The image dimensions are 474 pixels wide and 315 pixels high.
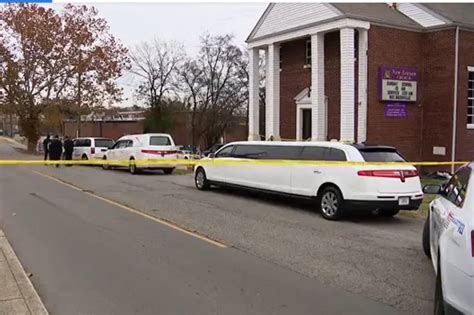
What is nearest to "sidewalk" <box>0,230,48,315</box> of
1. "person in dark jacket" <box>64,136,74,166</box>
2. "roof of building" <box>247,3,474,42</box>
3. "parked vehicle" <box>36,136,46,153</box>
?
"roof of building" <box>247,3,474,42</box>

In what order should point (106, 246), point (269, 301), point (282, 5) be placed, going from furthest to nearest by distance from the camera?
point (282, 5)
point (106, 246)
point (269, 301)

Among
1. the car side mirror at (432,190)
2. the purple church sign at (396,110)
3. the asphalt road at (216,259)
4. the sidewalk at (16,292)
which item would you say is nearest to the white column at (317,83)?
the purple church sign at (396,110)

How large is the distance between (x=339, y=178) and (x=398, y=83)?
12.4 m

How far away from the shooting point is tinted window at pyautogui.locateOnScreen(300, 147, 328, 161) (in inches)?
448

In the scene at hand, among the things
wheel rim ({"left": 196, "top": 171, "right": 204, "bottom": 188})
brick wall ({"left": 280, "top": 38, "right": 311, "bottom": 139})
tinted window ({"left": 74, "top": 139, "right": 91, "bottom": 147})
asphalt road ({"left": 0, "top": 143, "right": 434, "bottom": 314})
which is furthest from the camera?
tinted window ({"left": 74, "top": 139, "right": 91, "bottom": 147})

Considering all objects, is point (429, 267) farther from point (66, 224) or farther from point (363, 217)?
point (66, 224)

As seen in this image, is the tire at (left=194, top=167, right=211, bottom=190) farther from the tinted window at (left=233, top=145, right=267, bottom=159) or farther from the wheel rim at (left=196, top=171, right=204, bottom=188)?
the tinted window at (left=233, top=145, right=267, bottom=159)

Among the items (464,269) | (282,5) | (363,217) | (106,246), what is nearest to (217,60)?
(282,5)

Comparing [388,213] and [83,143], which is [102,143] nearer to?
[83,143]

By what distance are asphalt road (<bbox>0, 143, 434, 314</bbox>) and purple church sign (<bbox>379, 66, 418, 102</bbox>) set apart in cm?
1051

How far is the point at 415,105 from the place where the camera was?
72.4ft

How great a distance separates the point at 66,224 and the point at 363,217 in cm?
615

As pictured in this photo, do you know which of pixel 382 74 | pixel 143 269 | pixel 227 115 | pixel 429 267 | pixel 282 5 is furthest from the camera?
pixel 227 115

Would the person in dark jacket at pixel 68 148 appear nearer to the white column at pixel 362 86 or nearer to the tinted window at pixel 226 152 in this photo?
the tinted window at pixel 226 152
